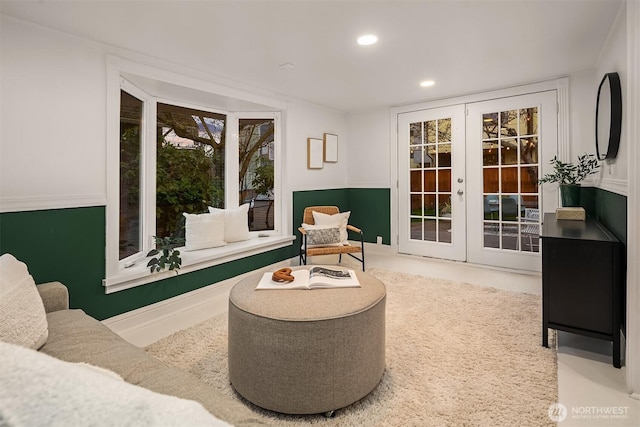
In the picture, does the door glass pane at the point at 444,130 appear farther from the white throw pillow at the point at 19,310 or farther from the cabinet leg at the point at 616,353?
the white throw pillow at the point at 19,310

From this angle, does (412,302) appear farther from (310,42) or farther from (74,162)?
(74,162)

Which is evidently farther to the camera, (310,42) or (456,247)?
(456,247)

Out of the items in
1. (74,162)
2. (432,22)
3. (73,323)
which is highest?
(432,22)

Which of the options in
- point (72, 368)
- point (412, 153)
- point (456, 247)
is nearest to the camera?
point (72, 368)

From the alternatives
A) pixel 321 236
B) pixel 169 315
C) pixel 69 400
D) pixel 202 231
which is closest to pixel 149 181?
pixel 202 231

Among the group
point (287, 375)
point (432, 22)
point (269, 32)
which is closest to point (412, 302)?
point (287, 375)

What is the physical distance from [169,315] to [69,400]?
8.87 ft

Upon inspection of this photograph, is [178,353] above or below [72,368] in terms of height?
below

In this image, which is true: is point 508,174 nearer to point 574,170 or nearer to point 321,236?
point 574,170

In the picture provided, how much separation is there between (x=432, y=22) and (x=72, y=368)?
267cm

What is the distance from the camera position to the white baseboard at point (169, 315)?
267 centimetres

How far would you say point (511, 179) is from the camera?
14.0 ft

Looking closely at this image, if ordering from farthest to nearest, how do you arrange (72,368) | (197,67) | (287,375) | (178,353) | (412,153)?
(412,153), (197,67), (178,353), (287,375), (72,368)

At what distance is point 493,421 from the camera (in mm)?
1657
